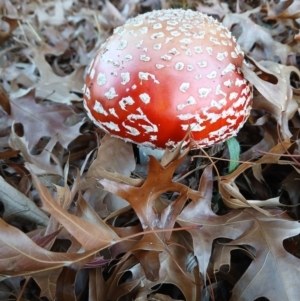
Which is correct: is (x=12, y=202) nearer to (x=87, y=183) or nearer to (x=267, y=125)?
(x=87, y=183)

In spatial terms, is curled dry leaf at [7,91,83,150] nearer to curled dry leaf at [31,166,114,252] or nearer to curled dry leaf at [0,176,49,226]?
curled dry leaf at [0,176,49,226]

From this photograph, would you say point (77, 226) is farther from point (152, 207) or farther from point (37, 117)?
point (37, 117)

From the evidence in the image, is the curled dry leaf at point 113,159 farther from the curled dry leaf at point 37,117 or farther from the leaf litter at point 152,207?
the curled dry leaf at point 37,117

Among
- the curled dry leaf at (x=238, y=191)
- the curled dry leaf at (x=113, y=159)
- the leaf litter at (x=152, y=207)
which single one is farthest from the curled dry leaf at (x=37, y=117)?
the curled dry leaf at (x=238, y=191)

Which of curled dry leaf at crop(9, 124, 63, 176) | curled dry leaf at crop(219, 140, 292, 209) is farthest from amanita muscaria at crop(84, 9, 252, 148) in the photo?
curled dry leaf at crop(9, 124, 63, 176)

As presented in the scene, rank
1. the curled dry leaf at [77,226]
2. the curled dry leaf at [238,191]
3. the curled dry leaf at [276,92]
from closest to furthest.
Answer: the curled dry leaf at [77,226] → the curled dry leaf at [238,191] → the curled dry leaf at [276,92]

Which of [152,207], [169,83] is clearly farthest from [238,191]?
[169,83]

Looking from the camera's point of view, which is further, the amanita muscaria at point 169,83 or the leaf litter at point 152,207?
the amanita muscaria at point 169,83
